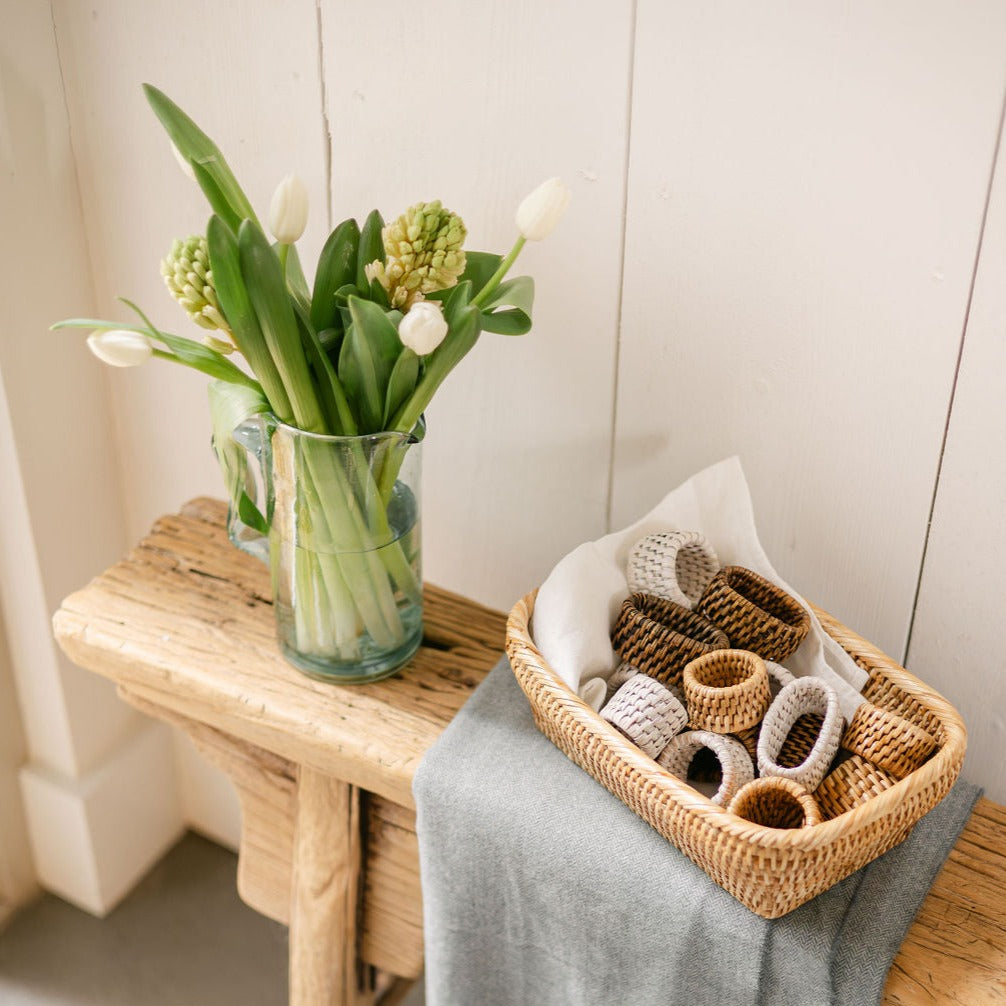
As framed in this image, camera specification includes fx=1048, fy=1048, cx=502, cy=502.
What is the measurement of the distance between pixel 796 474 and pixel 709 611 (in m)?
0.14

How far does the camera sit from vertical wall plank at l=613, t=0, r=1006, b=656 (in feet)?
2.09

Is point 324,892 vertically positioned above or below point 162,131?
below

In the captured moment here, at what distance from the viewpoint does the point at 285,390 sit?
2.18 ft

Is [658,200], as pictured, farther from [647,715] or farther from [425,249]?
[647,715]

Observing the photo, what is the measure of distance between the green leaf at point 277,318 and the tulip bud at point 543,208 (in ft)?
0.50

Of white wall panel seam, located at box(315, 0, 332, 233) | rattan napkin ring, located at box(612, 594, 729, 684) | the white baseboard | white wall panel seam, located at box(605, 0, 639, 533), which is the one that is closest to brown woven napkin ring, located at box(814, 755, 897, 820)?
rattan napkin ring, located at box(612, 594, 729, 684)

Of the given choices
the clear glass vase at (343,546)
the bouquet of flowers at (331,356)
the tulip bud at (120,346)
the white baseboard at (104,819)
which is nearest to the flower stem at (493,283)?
the bouquet of flowers at (331,356)

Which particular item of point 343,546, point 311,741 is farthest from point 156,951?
point 343,546

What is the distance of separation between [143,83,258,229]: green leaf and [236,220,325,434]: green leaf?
1.7 inches

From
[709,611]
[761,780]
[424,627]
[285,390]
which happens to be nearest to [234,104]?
[285,390]

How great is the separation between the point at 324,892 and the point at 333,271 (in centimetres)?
52

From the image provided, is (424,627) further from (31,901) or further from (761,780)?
(31,901)

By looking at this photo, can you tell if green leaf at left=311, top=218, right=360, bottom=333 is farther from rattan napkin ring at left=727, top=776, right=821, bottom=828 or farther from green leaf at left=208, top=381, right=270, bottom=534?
rattan napkin ring at left=727, top=776, right=821, bottom=828

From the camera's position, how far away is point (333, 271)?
0.69 m
